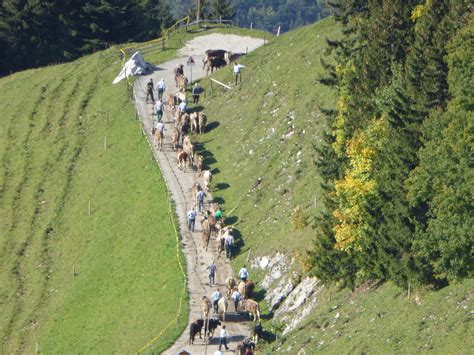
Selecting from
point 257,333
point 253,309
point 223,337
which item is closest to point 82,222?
point 253,309

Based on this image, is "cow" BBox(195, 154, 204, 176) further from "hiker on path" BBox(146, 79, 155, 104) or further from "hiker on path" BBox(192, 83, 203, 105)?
"hiker on path" BBox(146, 79, 155, 104)

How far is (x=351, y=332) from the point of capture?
157ft

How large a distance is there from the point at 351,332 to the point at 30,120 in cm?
4706

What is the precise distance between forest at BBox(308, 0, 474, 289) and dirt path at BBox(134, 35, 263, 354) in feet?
18.4

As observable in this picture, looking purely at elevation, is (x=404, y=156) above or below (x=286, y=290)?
above

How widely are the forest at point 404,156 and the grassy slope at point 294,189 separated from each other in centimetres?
137

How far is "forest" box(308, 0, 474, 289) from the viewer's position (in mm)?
47875

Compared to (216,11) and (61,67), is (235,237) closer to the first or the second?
(61,67)

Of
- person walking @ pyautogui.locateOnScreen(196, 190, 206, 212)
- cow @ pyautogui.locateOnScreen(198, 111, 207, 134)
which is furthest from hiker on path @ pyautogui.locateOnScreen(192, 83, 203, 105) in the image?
person walking @ pyautogui.locateOnScreen(196, 190, 206, 212)

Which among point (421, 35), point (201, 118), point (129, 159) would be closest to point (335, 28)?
point (201, 118)

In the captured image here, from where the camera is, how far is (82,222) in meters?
74.5

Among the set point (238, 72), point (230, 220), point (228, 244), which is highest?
point (238, 72)

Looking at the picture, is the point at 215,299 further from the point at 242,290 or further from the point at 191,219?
the point at 191,219

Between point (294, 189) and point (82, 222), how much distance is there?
14.1m
